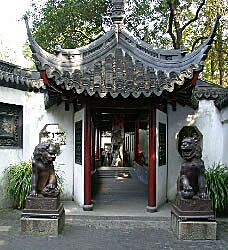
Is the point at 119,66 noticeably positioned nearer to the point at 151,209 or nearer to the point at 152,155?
the point at 152,155

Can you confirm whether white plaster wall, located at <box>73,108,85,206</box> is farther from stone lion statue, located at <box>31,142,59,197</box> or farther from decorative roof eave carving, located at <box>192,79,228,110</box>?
decorative roof eave carving, located at <box>192,79,228,110</box>

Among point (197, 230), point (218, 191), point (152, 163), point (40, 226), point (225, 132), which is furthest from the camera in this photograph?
point (225, 132)

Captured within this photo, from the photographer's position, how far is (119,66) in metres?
7.25

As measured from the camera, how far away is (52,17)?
13.8 meters

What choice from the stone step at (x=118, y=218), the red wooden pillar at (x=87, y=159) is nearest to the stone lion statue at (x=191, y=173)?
the stone step at (x=118, y=218)

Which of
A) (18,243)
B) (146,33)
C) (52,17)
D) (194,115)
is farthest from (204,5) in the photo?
(18,243)

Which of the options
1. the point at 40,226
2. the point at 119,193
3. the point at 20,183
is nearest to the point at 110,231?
the point at 40,226

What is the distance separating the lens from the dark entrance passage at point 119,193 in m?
7.56

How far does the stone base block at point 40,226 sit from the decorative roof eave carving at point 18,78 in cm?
342

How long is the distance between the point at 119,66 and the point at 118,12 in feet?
5.74

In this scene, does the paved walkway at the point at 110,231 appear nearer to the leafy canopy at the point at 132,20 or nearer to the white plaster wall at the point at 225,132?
the white plaster wall at the point at 225,132

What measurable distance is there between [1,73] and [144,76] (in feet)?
10.3

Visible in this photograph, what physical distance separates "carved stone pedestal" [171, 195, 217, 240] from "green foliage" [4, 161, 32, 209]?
3525 mm

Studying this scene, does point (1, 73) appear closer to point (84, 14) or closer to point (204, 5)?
point (84, 14)
